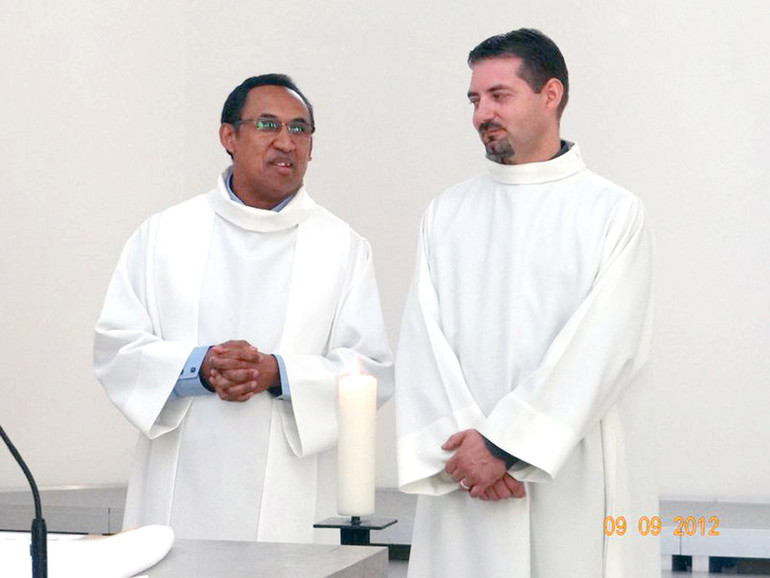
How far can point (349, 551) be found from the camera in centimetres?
220

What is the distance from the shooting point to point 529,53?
158 inches

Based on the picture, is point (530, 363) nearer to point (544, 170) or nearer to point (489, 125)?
point (544, 170)

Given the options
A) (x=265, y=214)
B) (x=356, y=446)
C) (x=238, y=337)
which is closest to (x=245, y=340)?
(x=238, y=337)

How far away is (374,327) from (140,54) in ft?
14.6

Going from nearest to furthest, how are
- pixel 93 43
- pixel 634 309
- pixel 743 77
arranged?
pixel 634 309
pixel 743 77
pixel 93 43

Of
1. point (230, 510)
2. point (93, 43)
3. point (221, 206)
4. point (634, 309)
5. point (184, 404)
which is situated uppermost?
point (93, 43)

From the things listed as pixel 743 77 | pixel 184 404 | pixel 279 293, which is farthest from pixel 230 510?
pixel 743 77

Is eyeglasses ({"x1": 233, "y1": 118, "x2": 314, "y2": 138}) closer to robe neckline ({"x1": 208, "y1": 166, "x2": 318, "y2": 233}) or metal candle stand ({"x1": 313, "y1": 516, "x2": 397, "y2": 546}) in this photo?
robe neckline ({"x1": 208, "y1": 166, "x2": 318, "y2": 233})

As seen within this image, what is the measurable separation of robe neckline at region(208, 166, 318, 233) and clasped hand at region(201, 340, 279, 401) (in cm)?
55

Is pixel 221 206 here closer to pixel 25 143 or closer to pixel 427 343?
pixel 427 343

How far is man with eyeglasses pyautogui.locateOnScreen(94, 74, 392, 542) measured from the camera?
4.25 m

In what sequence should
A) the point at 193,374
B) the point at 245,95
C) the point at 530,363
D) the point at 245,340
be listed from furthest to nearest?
the point at 245,95 < the point at 245,340 < the point at 193,374 < the point at 530,363

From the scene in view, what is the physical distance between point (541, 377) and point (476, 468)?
0.98 feet

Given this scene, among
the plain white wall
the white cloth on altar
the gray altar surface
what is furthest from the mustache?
the plain white wall
